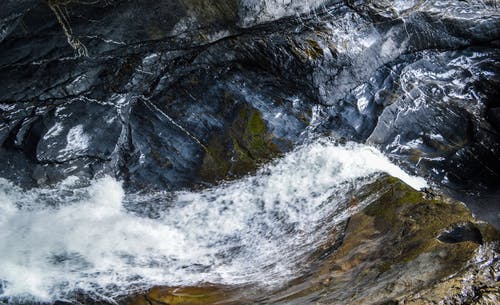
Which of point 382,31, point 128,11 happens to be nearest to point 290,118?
point 382,31

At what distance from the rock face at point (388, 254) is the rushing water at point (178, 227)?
18cm

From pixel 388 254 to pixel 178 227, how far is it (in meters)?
2.48

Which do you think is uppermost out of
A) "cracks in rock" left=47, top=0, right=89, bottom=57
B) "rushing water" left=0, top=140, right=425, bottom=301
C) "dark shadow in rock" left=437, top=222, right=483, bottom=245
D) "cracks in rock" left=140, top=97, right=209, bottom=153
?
"cracks in rock" left=47, top=0, right=89, bottom=57

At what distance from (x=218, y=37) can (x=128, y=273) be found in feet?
9.27

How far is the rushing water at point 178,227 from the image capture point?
450 centimetres

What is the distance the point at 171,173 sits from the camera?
15.7 ft

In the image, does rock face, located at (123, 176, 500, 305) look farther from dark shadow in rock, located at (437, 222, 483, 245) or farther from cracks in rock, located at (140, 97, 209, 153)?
cracks in rock, located at (140, 97, 209, 153)

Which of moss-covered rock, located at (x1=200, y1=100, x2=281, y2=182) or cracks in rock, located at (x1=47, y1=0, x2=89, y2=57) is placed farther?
moss-covered rock, located at (x1=200, y1=100, x2=281, y2=182)

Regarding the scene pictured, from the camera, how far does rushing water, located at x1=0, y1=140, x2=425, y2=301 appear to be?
14.8 feet

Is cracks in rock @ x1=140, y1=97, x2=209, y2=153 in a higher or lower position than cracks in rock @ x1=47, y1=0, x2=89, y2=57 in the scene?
lower

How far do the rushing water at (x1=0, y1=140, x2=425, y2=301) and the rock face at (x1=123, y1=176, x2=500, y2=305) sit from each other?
0.18m

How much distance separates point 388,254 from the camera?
15.6 feet

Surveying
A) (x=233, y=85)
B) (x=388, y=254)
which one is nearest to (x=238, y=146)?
(x=233, y=85)

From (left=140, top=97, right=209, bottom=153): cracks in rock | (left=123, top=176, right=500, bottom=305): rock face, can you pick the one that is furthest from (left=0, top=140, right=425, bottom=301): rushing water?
(left=140, top=97, right=209, bottom=153): cracks in rock
